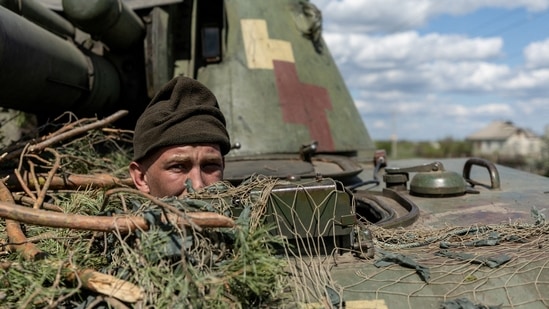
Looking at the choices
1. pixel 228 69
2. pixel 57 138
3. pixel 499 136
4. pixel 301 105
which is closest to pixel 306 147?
pixel 301 105

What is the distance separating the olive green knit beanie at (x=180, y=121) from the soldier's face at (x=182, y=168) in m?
Answer: 0.04

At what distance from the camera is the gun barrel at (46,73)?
286 centimetres

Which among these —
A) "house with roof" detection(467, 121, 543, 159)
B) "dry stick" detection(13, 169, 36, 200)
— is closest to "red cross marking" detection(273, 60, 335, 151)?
"dry stick" detection(13, 169, 36, 200)

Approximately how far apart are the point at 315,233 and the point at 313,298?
0.94ft

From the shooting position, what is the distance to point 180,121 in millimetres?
2439

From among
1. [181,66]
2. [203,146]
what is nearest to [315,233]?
[203,146]

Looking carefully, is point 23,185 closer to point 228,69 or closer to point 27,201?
point 27,201

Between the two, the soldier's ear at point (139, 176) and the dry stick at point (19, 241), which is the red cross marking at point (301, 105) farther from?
the dry stick at point (19, 241)

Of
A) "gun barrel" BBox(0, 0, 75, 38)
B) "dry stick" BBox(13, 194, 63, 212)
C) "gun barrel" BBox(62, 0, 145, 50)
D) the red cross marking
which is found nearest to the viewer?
"dry stick" BBox(13, 194, 63, 212)

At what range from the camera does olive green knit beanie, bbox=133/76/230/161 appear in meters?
2.41

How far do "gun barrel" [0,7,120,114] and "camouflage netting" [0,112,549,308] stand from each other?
687 mm

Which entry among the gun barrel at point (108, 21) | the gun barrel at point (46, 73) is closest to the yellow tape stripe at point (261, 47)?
the gun barrel at point (108, 21)

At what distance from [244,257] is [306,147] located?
2282 millimetres

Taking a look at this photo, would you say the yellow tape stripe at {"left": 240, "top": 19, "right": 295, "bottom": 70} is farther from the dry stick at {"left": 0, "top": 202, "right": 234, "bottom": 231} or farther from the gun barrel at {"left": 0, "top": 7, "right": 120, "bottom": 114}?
the dry stick at {"left": 0, "top": 202, "right": 234, "bottom": 231}
